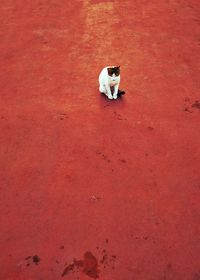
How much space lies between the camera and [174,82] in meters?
5.45

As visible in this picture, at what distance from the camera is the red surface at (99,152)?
3.41 meters

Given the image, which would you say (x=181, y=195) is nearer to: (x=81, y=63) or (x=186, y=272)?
(x=186, y=272)

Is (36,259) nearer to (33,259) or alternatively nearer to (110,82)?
(33,259)

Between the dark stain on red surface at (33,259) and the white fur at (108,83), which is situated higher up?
the white fur at (108,83)

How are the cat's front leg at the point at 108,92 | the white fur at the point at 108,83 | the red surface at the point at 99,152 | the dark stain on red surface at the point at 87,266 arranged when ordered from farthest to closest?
the cat's front leg at the point at 108,92, the white fur at the point at 108,83, the red surface at the point at 99,152, the dark stain on red surface at the point at 87,266

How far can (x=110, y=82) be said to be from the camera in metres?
4.94

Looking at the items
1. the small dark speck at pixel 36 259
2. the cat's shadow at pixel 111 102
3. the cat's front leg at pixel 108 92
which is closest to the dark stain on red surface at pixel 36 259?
the small dark speck at pixel 36 259

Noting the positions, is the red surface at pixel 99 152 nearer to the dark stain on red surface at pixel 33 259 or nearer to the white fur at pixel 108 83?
the dark stain on red surface at pixel 33 259

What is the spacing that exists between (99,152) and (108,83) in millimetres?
1117

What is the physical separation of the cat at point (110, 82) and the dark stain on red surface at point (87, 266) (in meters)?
2.47

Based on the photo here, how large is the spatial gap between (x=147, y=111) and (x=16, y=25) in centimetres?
366

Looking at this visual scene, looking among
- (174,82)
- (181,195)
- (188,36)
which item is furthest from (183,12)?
(181,195)

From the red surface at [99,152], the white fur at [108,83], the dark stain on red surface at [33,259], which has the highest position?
the white fur at [108,83]

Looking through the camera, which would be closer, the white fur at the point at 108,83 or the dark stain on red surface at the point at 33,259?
the dark stain on red surface at the point at 33,259
